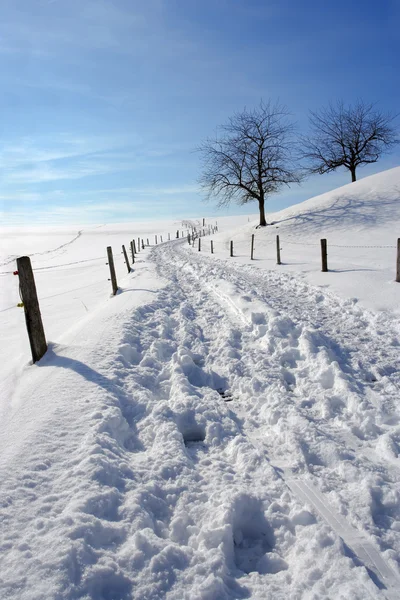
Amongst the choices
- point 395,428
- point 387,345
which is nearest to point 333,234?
point 387,345

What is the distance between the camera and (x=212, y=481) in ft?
9.53

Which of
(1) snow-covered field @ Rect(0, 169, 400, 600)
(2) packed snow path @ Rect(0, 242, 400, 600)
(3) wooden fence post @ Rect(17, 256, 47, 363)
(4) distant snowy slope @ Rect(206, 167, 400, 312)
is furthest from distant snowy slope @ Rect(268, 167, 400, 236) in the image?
(3) wooden fence post @ Rect(17, 256, 47, 363)

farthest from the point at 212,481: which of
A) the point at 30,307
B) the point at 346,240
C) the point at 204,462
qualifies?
the point at 346,240

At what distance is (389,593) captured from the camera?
6.53ft

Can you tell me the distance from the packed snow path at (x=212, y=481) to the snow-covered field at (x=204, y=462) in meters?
0.01

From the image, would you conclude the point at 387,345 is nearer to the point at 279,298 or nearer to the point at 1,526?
the point at 279,298

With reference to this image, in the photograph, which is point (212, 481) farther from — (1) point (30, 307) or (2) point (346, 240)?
(2) point (346, 240)

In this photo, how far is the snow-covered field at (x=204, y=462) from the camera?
2107mm

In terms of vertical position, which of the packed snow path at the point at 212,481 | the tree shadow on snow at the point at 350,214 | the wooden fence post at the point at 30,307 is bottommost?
the packed snow path at the point at 212,481

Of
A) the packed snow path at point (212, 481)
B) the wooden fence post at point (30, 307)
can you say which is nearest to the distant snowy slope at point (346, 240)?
the packed snow path at point (212, 481)

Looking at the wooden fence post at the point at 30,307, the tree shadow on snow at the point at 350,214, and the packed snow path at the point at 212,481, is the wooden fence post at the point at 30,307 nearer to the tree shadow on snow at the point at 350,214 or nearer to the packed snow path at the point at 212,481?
the packed snow path at the point at 212,481

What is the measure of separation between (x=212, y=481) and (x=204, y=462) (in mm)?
281

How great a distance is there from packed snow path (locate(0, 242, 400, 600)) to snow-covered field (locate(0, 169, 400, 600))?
1 cm

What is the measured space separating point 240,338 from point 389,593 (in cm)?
451
